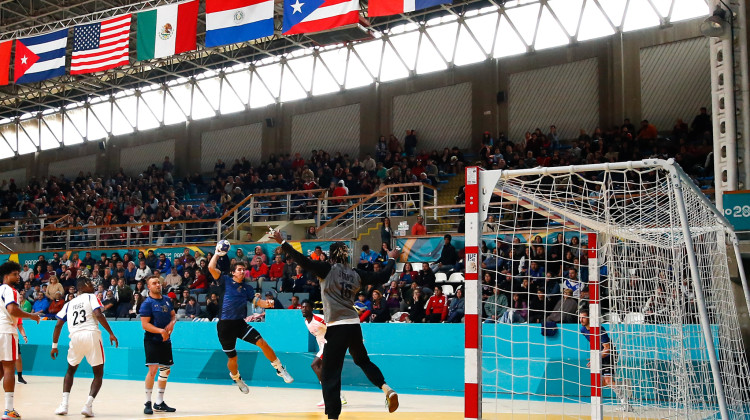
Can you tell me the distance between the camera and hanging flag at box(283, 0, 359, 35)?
57.5 ft

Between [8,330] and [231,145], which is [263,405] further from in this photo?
[231,145]

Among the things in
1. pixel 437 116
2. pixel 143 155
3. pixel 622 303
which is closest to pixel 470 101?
pixel 437 116

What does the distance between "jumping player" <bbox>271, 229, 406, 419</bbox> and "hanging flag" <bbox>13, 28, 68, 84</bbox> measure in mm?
16587

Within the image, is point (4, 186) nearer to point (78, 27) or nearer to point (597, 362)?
point (78, 27)

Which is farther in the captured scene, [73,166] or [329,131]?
[73,166]

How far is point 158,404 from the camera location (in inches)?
452

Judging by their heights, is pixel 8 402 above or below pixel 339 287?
below

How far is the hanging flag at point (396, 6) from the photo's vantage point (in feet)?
54.5

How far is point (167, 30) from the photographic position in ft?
65.7

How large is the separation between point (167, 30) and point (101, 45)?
101 inches

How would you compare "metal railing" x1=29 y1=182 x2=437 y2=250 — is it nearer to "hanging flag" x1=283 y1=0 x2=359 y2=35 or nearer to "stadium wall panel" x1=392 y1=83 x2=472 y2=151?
"stadium wall panel" x1=392 y1=83 x2=472 y2=151

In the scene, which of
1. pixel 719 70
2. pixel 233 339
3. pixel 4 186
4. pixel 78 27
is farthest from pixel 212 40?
pixel 4 186

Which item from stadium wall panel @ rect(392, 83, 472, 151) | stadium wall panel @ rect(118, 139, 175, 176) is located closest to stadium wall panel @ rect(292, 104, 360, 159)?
stadium wall panel @ rect(392, 83, 472, 151)

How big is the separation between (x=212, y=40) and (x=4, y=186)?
1116 inches
